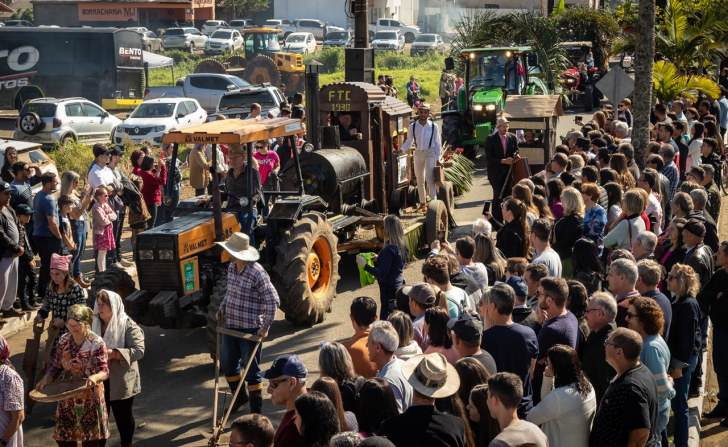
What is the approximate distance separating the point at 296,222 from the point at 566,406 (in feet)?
16.6

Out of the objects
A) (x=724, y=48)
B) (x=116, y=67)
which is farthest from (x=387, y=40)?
(x=724, y=48)

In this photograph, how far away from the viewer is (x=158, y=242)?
8258mm

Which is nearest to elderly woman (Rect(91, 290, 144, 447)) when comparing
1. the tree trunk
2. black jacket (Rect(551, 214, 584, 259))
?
black jacket (Rect(551, 214, 584, 259))

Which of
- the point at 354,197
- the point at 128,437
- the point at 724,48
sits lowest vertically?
the point at 128,437

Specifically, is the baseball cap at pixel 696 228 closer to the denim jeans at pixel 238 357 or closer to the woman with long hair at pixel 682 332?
the woman with long hair at pixel 682 332

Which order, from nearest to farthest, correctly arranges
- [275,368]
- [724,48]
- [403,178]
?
1. [275,368]
2. [403,178]
3. [724,48]

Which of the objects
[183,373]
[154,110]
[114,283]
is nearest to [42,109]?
[154,110]

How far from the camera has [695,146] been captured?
13570mm

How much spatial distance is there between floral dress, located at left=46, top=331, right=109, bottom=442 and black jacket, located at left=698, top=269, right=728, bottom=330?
489cm

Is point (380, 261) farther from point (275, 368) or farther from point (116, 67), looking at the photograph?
point (116, 67)

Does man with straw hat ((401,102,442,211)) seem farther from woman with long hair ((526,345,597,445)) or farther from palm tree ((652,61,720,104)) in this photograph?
palm tree ((652,61,720,104))

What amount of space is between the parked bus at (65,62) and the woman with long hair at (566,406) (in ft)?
93.1

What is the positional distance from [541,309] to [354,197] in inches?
230

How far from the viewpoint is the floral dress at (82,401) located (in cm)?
598
